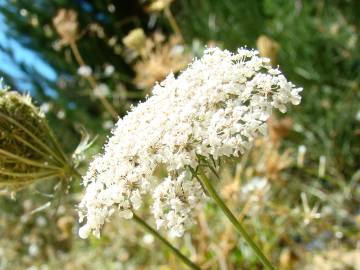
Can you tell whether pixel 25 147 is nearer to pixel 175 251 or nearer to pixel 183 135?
pixel 175 251

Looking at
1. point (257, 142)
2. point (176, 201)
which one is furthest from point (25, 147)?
point (257, 142)

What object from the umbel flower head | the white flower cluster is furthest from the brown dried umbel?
the white flower cluster

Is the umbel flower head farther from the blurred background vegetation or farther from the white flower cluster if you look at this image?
the blurred background vegetation

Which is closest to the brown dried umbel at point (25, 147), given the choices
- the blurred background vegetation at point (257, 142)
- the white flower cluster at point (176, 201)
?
the blurred background vegetation at point (257, 142)

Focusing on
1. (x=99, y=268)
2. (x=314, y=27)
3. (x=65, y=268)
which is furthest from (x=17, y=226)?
(x=314, y=27)

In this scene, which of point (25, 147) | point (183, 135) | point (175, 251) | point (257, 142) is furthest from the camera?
point (257, 142)

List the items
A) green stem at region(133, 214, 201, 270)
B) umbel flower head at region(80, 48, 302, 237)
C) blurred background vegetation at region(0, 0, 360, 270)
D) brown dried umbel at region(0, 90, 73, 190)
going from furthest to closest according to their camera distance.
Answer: blurred background vegetation at region(0, 0, 360, 270) < brown dried umbel at region(0, 90, 73, 190) < green stem at region(133, 214, 201, 270) < umbel flower head at region(80, 48, 302, 237)
